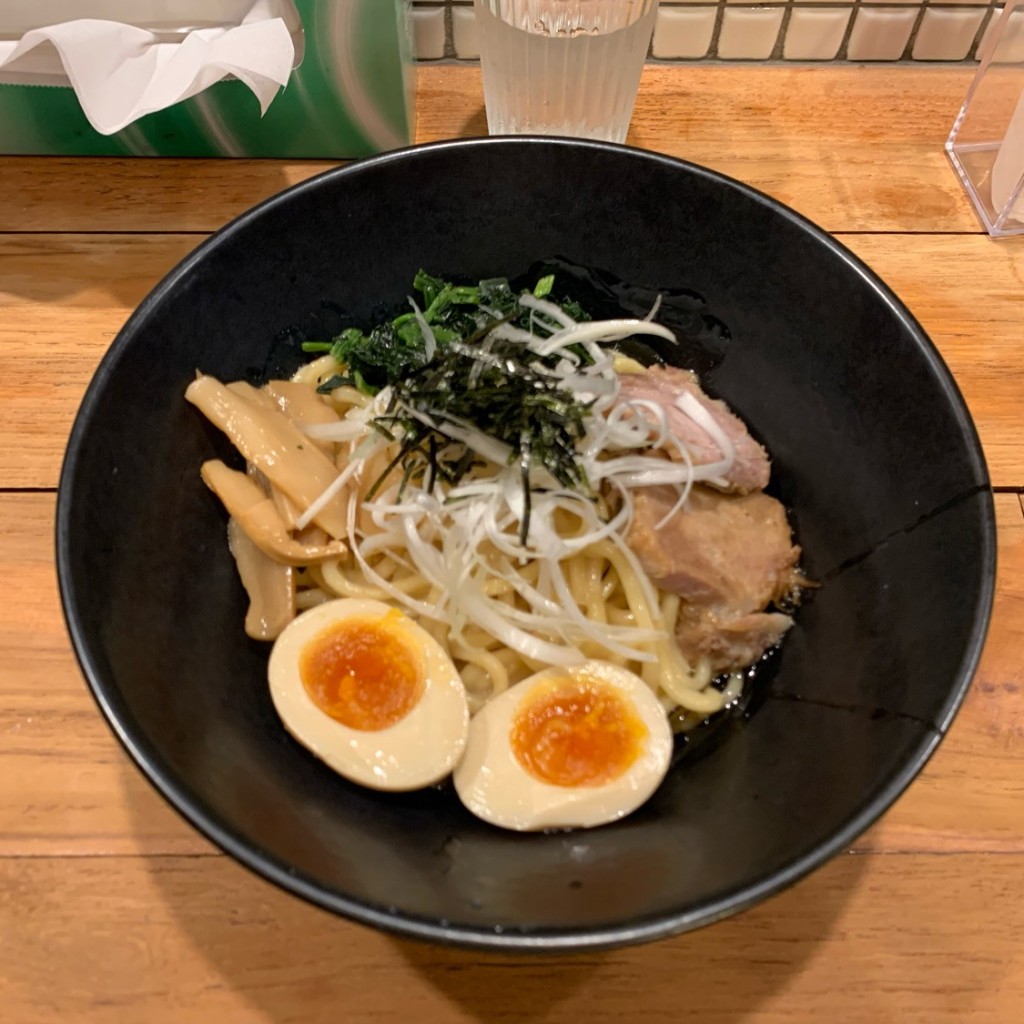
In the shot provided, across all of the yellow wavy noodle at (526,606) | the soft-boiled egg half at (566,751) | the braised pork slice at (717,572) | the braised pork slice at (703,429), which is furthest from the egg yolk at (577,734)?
the braised pork slice at (703,429)

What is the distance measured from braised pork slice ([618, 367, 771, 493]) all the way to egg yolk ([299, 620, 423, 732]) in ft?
1.94

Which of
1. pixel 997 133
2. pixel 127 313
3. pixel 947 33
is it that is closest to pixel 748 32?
pixel 947 33

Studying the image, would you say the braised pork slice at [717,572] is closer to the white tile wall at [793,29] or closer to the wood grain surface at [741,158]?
the wood grain surface at [741,158]

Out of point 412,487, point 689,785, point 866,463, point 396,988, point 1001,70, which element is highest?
point 1001,70

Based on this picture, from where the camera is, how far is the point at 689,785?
1.39 meters

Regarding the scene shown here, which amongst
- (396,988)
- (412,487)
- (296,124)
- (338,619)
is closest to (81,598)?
(338,619)

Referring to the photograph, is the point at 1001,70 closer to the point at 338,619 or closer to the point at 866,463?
the point at 866,463

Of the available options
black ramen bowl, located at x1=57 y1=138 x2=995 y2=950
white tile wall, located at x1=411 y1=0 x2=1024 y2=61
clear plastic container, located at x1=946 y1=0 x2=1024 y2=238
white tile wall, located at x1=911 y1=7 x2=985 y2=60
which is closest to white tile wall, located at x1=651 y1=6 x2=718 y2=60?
white tile wall, located at x1=411 y1=0 x2=1024 y2=61

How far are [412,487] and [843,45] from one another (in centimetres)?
179

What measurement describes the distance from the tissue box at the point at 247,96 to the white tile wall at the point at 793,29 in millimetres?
173

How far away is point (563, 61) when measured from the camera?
1.97 metres

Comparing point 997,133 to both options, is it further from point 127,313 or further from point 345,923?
point 345,923

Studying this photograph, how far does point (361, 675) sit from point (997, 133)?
2.05m

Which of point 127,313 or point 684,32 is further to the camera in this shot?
point 684,32
